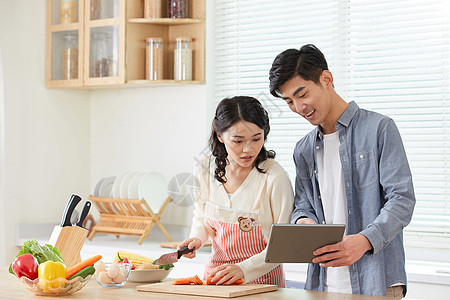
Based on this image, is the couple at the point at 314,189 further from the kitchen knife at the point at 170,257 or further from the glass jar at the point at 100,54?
the glass jar at the point at 100,54

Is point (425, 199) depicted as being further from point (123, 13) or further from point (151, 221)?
point (123, 13)

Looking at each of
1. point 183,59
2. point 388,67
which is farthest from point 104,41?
point 388,67

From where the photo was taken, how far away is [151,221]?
148 inches

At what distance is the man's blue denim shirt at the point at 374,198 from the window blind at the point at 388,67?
1277mm

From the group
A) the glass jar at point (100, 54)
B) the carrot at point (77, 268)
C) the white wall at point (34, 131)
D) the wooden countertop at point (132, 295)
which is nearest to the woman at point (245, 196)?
the wooden countertop at point (132, 295)

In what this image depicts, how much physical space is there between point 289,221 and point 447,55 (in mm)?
1494

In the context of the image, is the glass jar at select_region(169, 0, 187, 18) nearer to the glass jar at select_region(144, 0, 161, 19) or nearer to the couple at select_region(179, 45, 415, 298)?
the glass jar at select_region(144, 0, 161, 19)

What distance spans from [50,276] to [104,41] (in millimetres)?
2308

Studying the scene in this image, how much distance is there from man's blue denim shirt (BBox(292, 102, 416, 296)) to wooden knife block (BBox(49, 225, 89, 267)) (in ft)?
2.49

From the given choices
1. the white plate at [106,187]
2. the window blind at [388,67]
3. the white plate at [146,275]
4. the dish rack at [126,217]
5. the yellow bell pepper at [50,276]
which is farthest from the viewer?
the white plate at [106,187]

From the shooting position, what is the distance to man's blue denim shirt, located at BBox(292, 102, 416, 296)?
1934mm

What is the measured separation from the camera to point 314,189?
2.16 m

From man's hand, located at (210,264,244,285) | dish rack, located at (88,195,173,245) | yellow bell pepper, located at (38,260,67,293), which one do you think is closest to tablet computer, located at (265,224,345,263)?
man's hand, located at (210,264,244,285)

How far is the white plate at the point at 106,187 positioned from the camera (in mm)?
4031
